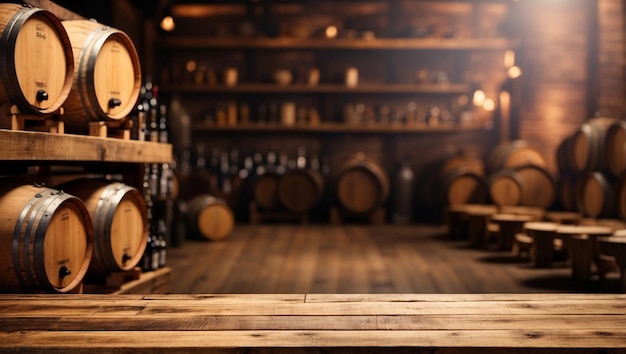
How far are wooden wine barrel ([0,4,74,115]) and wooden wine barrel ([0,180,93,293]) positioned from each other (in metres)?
0.41

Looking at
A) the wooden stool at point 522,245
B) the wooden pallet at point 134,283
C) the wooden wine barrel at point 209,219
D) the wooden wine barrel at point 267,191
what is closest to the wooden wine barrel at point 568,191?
the wooden stool at point 522,245

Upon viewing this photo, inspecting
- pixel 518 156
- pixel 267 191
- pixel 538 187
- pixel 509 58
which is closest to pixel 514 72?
pixel 509 58

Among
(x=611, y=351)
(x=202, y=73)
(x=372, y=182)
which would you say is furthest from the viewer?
(x=202, y=73)

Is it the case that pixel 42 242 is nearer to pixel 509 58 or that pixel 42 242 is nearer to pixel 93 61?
pixel 93 61

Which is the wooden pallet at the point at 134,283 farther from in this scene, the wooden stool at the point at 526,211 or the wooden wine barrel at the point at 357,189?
the wooden wine barrel at the point at 357,189

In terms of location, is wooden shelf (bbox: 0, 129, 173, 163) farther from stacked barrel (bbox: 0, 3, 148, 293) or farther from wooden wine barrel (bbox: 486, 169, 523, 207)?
wooden wine barrel (bbox: 486, 169, 523, 207)

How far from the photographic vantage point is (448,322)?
8.68 ft

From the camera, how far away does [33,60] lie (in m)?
3.32

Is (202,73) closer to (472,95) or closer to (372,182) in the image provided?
(372,182)

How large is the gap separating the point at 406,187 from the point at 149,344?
7.68 meters

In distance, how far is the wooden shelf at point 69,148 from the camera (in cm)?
302

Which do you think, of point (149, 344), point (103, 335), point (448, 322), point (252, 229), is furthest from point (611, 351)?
point (252, 229)

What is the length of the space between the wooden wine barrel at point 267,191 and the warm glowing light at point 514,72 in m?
3.61

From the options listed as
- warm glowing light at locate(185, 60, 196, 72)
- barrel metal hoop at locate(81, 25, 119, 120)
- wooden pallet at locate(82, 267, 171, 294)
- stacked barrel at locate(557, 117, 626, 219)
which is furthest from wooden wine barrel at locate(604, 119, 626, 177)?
warm glowing light at locate(185, 60, 196, 72)
